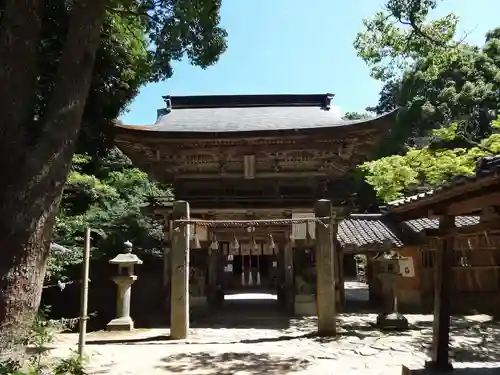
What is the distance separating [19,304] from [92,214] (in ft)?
31.6

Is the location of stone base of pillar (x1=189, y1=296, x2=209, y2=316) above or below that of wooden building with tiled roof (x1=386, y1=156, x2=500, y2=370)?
below

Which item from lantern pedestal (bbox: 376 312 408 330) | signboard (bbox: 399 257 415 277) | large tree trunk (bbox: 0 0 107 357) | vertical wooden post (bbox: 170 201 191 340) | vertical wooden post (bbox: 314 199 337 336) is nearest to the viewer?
large tree trunk (bbox: 0 0 107 357)

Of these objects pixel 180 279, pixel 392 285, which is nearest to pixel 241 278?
pixel 392 285

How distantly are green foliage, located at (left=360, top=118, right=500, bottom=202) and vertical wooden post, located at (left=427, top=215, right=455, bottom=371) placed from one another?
26.2 feet

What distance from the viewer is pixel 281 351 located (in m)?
7.94

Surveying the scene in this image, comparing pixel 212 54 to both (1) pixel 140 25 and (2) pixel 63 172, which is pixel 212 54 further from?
(2) pixel 63 172

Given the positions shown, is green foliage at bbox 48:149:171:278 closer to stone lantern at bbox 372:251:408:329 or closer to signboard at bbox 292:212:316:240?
signboard at bbox 292:212:316:240

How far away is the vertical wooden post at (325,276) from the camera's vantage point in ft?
30.3

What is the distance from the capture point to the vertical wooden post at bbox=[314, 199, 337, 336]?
9.23m

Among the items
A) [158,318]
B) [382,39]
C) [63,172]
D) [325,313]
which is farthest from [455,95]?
[63,172]

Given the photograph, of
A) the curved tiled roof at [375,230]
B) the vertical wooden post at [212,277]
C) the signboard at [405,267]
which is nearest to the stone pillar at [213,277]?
the vertical wooden post at [212,277]

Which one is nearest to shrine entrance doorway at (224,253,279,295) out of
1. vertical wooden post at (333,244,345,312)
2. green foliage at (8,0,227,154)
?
vertical wooden post at (333,244,345,312)

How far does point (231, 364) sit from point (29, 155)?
466 centimetres

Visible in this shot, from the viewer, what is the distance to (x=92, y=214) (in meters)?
13.9
